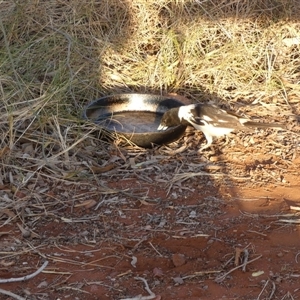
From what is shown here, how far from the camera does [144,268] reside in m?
3.19

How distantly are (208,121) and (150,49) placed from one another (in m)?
1.45

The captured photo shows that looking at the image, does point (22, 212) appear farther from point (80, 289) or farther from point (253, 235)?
point (253, 235)

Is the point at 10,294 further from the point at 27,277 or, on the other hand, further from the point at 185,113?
the point at 185,113

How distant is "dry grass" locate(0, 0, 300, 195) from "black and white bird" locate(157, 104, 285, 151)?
0.69 metres

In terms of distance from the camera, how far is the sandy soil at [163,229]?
3.05 metres

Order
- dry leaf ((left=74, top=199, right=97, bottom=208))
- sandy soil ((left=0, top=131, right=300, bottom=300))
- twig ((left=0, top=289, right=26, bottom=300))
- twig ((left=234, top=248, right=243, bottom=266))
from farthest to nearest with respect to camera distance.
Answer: dry leaf ((left=74, top=199, right=97, bottom=208))
twig ((left=234, top=248, right=243, bottom=266))
sandy soil ((left=0, top=131, right=300, bottom=300))
twig ((left=0, top=289, right=26, bottom=300))

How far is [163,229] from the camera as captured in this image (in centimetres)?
353

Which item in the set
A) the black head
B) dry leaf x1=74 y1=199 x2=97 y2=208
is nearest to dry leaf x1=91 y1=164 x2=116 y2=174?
dry leaf x1=74 y1=199 x2=97 y2=208

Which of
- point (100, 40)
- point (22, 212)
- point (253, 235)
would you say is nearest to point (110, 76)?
point (100, 40)

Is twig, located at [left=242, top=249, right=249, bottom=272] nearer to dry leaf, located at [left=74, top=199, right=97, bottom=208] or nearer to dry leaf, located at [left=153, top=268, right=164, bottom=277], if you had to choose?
dry leaf, located at [left=153, top=268, right=164, bottom=277]

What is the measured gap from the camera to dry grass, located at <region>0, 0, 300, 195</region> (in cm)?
521

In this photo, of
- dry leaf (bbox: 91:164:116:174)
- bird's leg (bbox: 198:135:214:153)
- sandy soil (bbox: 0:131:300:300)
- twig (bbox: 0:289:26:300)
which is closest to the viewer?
twig (bbox: 0:289:26:300)

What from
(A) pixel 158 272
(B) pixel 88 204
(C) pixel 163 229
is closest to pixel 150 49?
(B) pixel 88 204

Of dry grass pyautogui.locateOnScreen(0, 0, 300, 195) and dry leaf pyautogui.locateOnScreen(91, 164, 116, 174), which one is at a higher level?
dry grass pyautogui.locateOnScreen(0, 0, 300, 195)
